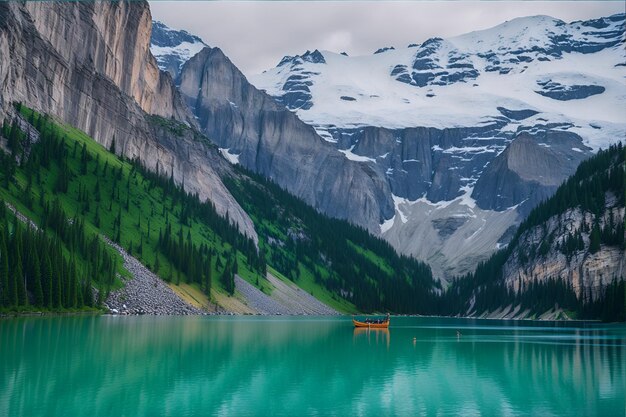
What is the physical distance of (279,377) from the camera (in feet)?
177

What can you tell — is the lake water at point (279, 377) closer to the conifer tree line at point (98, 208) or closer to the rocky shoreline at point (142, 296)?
the rocky shoreline at point (142, 296)

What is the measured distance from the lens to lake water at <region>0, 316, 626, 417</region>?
4219cm

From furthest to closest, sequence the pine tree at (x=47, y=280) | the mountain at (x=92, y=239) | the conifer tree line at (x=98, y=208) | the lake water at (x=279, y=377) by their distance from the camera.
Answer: the conifer tree line at (x=98, y=208), the mountain at (x=92, y=239), the pine tree at (x=47, y=280), the lake water at (x=279, y=377)

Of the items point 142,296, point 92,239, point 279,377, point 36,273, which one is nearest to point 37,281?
point 36,273

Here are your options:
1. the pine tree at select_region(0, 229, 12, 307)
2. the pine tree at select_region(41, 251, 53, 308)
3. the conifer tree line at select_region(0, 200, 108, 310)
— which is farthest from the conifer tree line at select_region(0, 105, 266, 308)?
the pine tree at select_region(0, 229, 12, 307)

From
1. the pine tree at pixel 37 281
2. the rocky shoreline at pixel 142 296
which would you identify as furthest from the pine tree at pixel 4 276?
the rocky shoreline at pixel 142 296

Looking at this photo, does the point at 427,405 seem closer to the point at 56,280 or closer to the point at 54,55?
the point at 56,280

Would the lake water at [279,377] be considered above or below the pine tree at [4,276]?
below

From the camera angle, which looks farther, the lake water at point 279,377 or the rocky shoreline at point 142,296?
the rocky shoreline at point 142,296

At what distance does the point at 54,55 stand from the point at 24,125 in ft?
128

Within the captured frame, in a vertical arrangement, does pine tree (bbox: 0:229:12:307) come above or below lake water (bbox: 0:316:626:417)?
above

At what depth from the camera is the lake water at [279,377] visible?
4219 cm

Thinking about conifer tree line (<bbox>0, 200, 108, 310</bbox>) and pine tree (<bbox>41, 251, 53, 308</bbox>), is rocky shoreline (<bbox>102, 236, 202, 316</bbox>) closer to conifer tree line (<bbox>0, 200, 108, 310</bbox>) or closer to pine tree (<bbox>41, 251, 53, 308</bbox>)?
conifer tree line (<bbox>0, 200, 108, 310</bbox>)

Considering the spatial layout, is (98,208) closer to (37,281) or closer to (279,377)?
(37,281)
